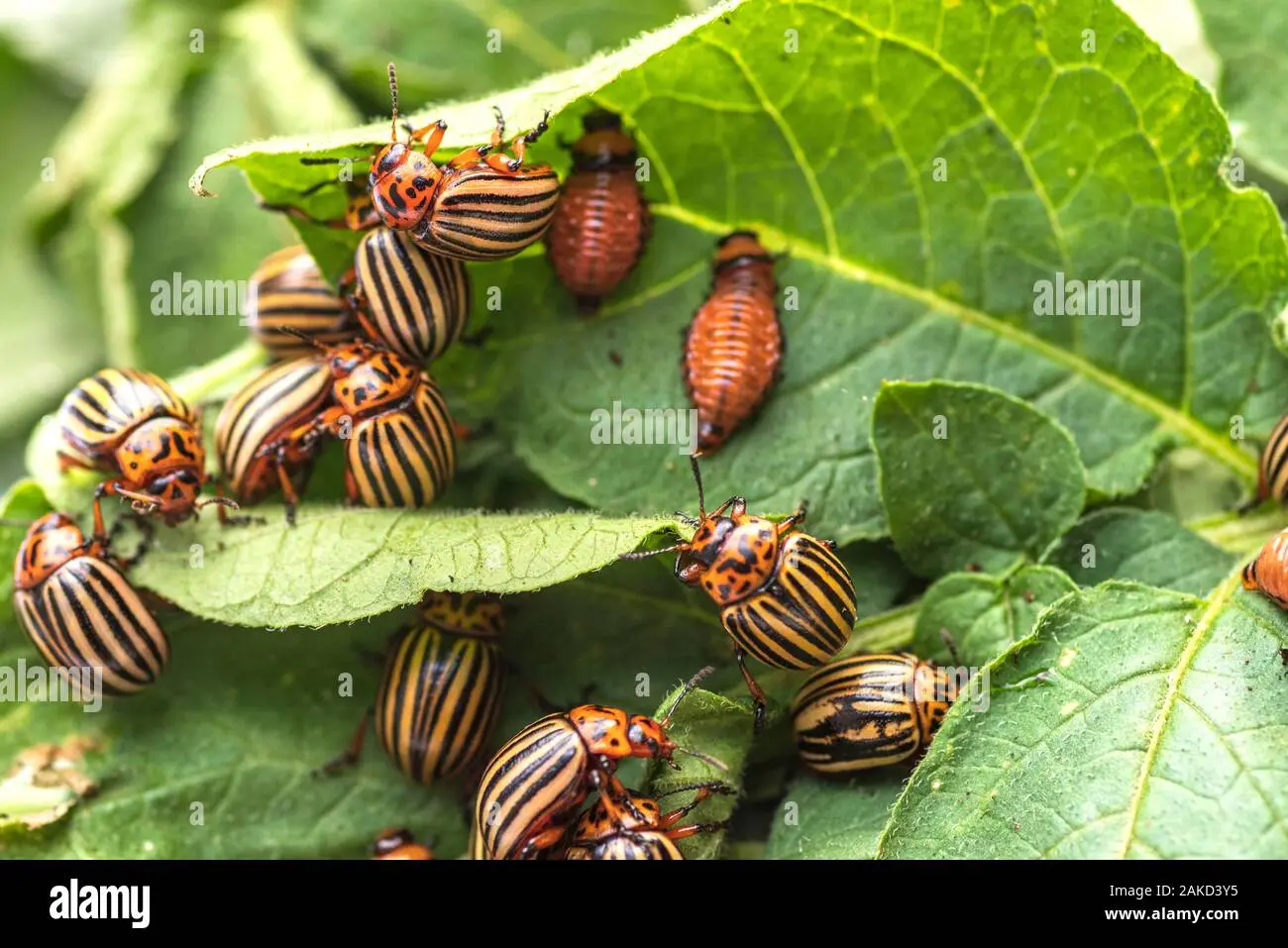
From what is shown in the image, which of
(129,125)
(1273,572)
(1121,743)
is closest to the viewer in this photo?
(1121,743)

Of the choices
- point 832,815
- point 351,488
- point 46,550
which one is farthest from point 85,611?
point 832,815

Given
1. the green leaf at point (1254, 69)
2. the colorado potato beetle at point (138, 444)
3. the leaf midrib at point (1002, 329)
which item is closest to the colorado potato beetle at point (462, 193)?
the leaf midrib at point (1002, 329)

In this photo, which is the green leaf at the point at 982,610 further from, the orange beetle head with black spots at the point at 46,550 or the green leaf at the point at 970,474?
the orange beetle head with black spots at the point at 46,550

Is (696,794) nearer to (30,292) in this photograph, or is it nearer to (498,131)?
(498,131)

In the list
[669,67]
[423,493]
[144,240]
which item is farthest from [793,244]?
[144,240]

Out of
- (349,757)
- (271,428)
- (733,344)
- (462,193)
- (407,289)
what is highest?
(462,193)

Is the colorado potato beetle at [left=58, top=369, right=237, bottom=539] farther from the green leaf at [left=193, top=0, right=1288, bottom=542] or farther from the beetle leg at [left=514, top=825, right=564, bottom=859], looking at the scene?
the beetle leg at [left=514, top=825, right=564, bottom=859]
